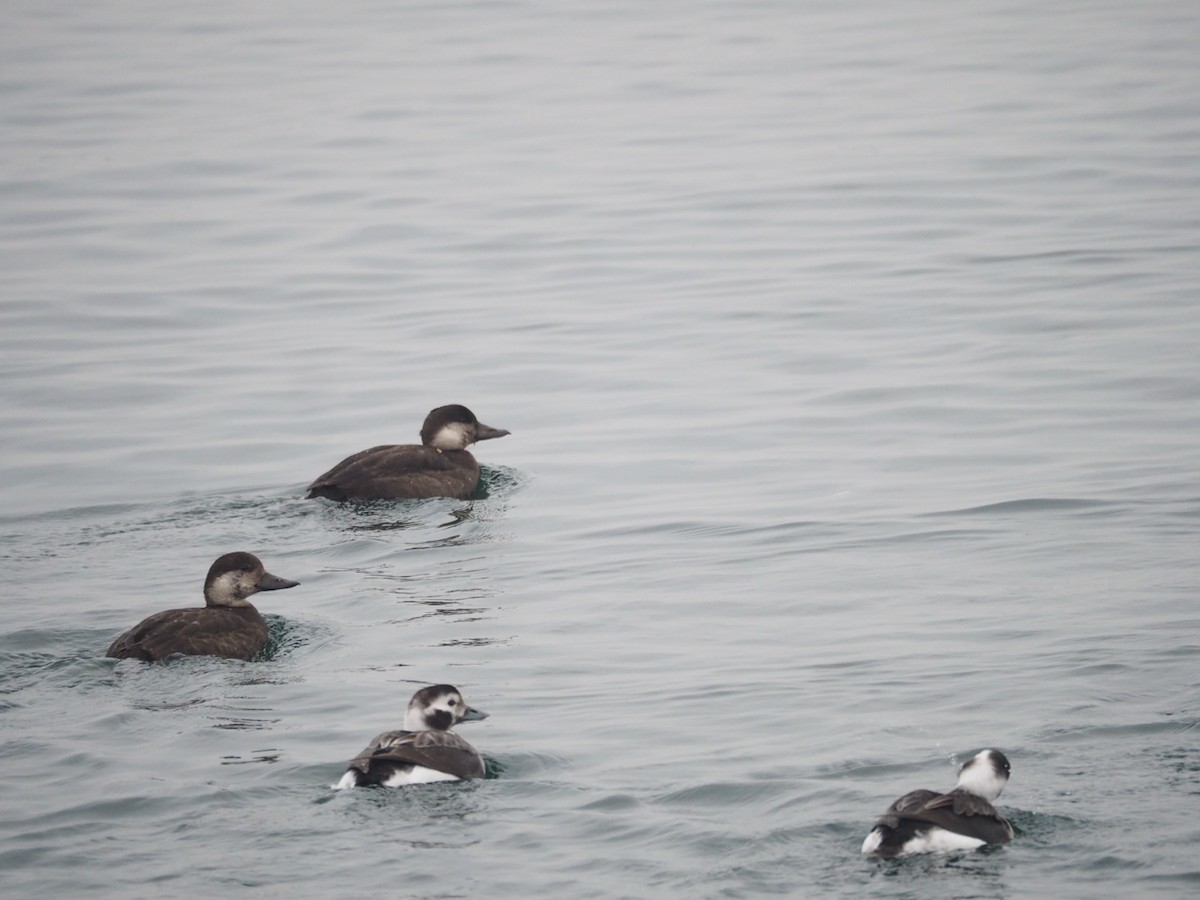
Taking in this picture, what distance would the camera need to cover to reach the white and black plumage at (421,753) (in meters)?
9.21

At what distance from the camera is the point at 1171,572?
12.6 m

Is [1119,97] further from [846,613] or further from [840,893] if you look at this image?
[840,893]

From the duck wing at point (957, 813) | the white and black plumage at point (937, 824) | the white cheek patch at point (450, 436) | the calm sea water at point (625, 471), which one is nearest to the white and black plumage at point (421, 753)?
the calm sea water at point (625, 471)

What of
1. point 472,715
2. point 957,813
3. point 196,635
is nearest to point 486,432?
point 196,635

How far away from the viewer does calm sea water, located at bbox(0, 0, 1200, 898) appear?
356 inches

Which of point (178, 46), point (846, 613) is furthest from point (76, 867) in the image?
point (178, 46)

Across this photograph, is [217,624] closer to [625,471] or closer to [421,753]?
[421,753]

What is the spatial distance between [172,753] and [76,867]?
1452mm

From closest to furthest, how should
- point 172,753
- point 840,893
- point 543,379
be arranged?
1. point 840,893
2. point 172,753
3. point 543,379

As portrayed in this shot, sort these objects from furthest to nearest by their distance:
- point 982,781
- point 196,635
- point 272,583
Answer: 1. point 272,583
2. point 196,635
3. point 982,781

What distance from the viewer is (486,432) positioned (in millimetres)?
16422

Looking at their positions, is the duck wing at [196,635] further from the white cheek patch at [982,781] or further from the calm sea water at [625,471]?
the white cheek patch at [982,781]

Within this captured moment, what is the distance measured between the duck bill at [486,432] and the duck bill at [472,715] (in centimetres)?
621

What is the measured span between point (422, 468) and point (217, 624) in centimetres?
390
